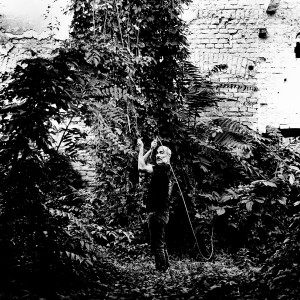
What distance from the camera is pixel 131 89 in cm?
538

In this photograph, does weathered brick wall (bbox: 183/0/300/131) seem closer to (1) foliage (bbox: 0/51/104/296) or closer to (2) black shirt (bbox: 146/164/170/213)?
(2) black shirt (bbox: 146/164/170/213)

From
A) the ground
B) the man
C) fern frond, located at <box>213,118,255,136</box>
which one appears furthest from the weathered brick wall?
the ground

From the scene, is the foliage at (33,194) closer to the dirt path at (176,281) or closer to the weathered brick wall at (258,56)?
the dirt path at (176,281)

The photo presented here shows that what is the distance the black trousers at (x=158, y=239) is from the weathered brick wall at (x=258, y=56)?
3.32 metres

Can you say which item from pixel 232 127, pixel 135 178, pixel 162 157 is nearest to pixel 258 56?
pixel 232 127

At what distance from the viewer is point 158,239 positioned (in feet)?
15.0

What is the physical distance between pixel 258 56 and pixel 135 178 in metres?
3.36

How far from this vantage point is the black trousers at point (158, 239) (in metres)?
4.55

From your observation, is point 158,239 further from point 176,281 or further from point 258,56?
point 258,56

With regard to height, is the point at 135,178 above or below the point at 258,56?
below

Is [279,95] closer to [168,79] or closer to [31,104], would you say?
[168,79]

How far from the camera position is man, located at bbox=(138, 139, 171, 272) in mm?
4547

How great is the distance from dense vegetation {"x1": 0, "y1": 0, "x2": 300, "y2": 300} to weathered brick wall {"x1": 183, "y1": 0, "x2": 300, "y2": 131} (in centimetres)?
87

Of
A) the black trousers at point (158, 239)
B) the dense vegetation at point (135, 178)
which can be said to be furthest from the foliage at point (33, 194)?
the black trousers at point (158, 239)
